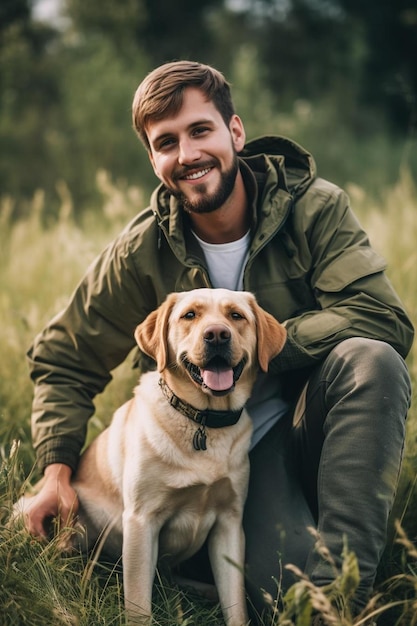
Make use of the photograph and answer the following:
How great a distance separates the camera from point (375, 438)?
2.53 metres

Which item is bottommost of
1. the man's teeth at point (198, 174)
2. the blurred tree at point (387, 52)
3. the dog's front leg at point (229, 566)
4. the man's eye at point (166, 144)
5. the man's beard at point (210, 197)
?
the dog's front leg at point (229, 566)

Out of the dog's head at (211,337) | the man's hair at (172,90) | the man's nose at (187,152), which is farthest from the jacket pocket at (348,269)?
the man's hair at (172,90)

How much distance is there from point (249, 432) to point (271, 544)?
0.48 meters

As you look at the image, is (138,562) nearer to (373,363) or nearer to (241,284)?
(373,363)

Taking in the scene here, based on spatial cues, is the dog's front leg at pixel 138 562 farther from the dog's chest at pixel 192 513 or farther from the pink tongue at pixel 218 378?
the pink tongue at pixel 218 378

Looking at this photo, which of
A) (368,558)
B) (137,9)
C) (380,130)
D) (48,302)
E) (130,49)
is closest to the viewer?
(368,558)

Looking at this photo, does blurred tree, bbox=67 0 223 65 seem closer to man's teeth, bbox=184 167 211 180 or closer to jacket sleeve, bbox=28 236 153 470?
man's teeth, bbox=184 167 211 180

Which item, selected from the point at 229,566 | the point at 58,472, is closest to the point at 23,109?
the point at 58,472

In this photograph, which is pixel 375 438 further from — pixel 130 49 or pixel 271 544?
pixel 130 49

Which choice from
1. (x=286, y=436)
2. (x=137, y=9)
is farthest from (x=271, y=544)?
(x=137, y=9)

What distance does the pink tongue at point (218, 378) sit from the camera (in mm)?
2799

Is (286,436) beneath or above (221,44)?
beneath

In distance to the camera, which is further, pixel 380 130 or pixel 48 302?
pixel 380 130

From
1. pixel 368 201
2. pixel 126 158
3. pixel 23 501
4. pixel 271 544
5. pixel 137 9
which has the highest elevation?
pixel 137 9
